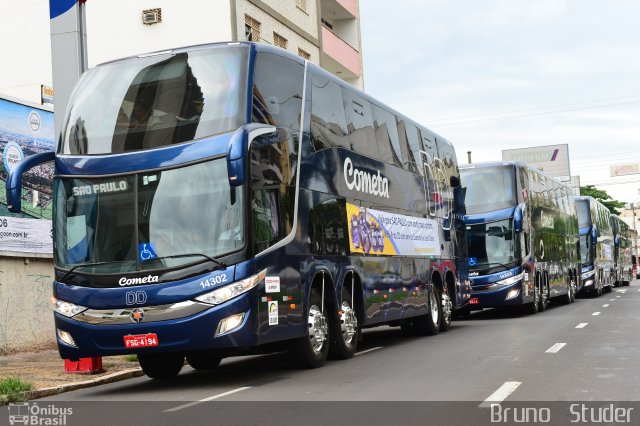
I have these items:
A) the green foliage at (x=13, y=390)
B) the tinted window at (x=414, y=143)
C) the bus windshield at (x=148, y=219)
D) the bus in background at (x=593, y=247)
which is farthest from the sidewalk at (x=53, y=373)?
the bus in background at (x=593, y=247)

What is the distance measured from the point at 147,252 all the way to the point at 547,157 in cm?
9435

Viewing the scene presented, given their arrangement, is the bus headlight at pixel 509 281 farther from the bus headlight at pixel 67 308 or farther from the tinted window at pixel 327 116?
the bus headlight at pixel 67 308

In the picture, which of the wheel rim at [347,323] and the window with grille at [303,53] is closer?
the wheel rim at [347,323]

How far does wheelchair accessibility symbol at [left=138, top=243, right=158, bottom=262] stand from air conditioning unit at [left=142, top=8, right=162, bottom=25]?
1797 cm

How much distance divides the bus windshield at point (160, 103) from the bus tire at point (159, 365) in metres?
3.11

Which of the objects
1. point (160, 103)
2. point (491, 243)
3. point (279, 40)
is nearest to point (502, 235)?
point (491, 243)

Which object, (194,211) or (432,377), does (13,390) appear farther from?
(432,377)

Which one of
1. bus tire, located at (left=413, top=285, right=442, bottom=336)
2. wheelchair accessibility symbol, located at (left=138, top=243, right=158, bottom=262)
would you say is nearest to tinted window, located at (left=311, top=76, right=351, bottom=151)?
wheelchair accessibility symbol, located at (left=138, top=243, right=158, bottom=262)

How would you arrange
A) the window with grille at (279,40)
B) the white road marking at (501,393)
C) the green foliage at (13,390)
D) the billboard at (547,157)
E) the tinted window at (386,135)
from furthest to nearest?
the billboard at (547,157), the window with grille at (279,40), the tinted window at (386,135), the green foliage at (13,390), the white road marking at (501,393)

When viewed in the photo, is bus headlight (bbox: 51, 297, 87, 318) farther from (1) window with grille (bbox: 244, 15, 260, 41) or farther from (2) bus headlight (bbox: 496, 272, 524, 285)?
(1) window with grille (bbox: 244, 15, 260, 41)

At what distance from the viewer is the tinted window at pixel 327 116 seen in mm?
13672

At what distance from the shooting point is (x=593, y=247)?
40500mm

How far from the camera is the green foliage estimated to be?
1078 centimetres

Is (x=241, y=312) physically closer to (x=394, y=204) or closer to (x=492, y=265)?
(x=394, y=204)
